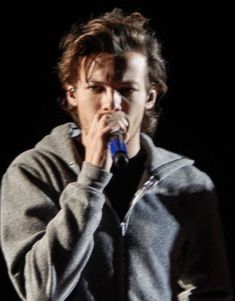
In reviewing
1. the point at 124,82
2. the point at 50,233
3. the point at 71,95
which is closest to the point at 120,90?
the point at 124,82

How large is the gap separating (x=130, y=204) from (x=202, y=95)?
2.80 feet

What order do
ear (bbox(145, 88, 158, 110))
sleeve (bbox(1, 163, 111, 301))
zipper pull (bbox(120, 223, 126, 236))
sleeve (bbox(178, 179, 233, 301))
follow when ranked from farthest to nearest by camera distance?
1. ear (bbox(145, 88, 158, 110))
2. sleeve (bbox(178, 179, 233, 301))
3. zipper pull (bbox(120, 223, 126, 236))
4. sleeve (bbox(1, 163, 111, 301))

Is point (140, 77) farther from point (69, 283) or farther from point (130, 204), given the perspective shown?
point (69, 283)

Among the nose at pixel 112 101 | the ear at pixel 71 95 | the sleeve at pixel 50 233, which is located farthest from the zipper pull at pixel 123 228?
the ear at pixel 71 95

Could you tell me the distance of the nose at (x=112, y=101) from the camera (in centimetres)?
142

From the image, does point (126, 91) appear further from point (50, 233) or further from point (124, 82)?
point (50, 233)

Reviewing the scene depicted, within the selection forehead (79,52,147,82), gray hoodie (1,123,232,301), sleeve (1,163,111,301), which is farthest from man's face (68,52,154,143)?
sleeve (1,163,111,301)

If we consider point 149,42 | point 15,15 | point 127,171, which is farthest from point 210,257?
point 15,15

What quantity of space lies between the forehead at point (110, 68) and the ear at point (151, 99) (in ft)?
0.37

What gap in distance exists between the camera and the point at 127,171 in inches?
61.1

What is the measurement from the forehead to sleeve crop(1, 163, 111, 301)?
277 millimetres

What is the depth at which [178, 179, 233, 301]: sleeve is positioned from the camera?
59.5 inches

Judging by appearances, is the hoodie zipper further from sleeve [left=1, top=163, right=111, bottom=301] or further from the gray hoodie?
sleeve [left=1, top=163, right=111, bottom=301]

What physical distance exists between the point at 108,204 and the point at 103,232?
0.23ft
